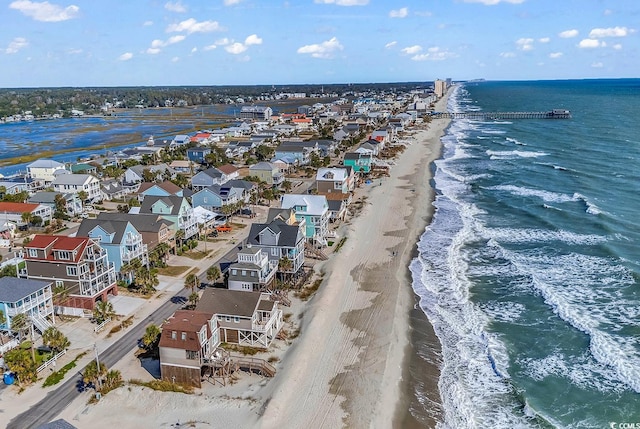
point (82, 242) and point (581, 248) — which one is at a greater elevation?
point (82, 242)

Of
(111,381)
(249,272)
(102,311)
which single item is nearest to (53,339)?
(102,311)

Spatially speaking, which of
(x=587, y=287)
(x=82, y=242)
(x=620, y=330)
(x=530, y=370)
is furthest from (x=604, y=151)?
(x=82, y=242)

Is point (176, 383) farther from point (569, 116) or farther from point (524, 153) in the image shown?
point (569, 116)

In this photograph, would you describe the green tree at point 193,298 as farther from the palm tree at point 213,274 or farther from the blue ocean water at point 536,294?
the blue ocean water at point 536,294

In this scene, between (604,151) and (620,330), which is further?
(604,151)

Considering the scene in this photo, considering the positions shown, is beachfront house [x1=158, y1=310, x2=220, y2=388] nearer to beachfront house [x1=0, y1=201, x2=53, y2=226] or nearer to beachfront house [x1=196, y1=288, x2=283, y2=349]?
beachfront house [x1=196, y1=288, x2=283, y2=349]

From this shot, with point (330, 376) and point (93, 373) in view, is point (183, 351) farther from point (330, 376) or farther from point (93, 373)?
point (330, 376)
